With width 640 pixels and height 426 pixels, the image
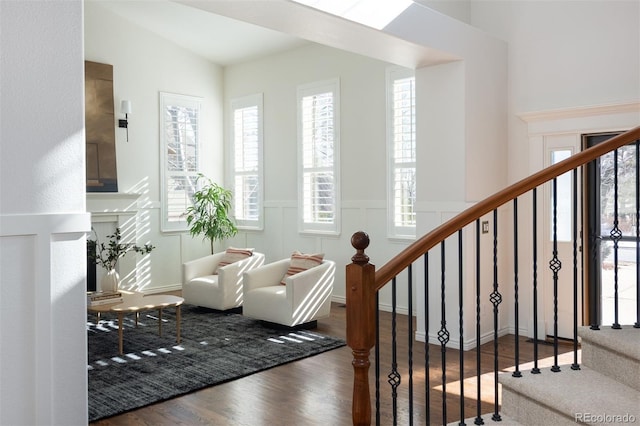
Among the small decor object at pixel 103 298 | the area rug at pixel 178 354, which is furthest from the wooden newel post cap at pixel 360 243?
the small decor object at pixel 103 298

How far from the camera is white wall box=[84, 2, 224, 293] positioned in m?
7.77

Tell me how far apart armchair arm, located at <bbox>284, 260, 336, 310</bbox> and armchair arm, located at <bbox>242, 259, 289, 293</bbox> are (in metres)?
0.57

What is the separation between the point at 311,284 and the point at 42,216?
3614 millimetres

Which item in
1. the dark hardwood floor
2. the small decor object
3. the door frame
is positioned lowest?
the dark hardwood floor

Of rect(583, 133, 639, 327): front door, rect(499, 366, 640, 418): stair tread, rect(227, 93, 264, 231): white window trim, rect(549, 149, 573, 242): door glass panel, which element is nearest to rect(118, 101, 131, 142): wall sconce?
rect(227, 93, 264, 231): white window trim

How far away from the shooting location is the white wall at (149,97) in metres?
7.77

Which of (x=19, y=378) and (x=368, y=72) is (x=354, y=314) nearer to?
(x=19, y=378)

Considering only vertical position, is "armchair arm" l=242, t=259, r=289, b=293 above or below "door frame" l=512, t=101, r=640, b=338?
below

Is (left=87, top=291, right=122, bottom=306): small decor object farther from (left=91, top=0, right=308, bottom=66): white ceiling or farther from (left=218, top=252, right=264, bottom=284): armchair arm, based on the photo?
(left=91, top=0, right=308, bottom=66): white ceiling

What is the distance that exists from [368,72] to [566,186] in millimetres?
2790

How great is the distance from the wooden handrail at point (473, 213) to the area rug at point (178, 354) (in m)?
2.32

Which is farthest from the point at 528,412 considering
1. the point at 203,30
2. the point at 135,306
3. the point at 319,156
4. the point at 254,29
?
the point at 203,30

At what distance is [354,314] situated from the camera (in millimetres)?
2504

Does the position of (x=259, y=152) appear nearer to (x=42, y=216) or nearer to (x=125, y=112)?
(x=125, y=112)
